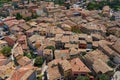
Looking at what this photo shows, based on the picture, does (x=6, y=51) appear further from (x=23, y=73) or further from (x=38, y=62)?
(x=23, y=73)

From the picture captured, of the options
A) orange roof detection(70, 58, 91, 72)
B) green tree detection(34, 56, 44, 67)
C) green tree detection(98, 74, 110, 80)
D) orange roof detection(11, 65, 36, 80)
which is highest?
green tree detection(98, 74, 110, 80)

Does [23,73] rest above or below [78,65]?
below

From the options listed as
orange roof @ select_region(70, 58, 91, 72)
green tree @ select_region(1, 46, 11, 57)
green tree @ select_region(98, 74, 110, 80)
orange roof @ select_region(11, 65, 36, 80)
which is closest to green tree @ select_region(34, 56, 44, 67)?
orange roof @ select_region(11, 65, 36, 80)

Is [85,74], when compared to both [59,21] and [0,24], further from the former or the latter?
[0,24]

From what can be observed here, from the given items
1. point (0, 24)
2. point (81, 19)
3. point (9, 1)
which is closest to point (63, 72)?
point (81, 19)

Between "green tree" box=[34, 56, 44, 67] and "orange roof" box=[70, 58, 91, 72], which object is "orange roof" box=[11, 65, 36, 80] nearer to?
"green tree" box=[34, 56, 44, 67]

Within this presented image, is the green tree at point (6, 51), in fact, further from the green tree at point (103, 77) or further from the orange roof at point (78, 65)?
the green tree at point (103, 77)

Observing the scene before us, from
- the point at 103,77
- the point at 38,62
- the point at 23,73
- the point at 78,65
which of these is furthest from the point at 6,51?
the point at 103,77

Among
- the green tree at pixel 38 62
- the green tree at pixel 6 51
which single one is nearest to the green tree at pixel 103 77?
the green tree at pixel 38 62

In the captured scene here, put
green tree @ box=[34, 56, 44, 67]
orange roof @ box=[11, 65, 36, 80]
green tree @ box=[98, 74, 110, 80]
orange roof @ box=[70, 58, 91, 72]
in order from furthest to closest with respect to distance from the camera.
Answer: green tree @ box=[34, 56, 44, 67] → orange roof @ box=[70, 58, 91, 72] → orange roof @ box=[11, 65, 36, 80] → green tree @ box=[98, 74, 110, 80]
